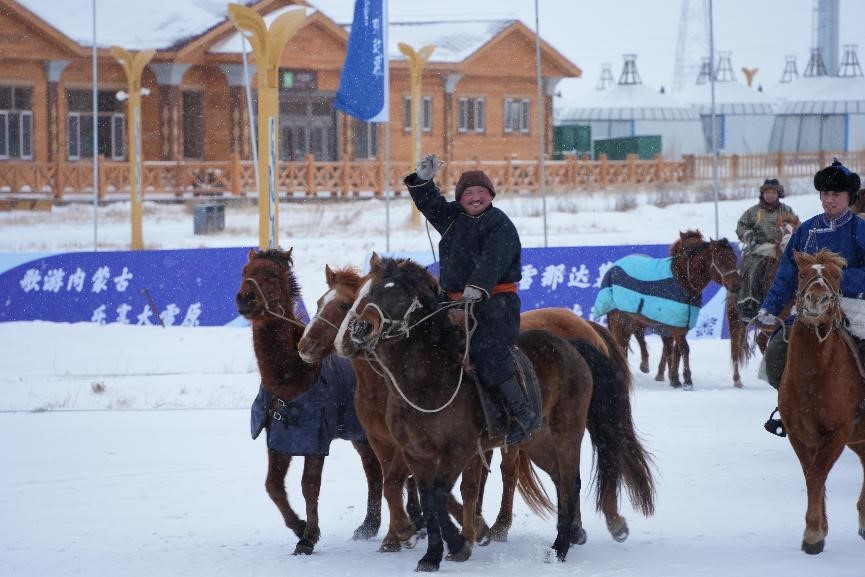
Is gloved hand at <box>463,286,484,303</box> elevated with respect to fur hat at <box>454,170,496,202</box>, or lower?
lower

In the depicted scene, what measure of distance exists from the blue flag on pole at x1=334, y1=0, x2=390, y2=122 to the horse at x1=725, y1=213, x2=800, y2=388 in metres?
5.79

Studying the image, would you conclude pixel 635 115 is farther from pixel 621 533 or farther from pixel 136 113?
pixel 621 533

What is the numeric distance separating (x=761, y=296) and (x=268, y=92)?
18.0 ft

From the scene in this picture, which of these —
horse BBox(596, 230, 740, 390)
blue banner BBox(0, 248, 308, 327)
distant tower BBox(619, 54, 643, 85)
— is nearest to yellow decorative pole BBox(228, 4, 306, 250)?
blue banner BBox(0, 248, 308, 327)

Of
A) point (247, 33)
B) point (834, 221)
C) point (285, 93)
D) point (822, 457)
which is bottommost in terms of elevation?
point (822, 457)

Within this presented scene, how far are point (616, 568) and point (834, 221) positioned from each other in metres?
2.41

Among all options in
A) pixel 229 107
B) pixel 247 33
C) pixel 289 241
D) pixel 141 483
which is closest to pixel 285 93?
pixel 229 107

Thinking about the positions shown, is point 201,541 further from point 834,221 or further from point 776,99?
point 776,99

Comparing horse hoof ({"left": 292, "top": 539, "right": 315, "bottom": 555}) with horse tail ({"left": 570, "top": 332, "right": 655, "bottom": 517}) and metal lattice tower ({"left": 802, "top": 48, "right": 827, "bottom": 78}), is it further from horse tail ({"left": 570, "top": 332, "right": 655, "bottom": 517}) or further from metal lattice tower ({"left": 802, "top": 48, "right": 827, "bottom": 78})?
metal lattice tower ({"left": 802, "top": 48, "right": 827, "bottom": 78})

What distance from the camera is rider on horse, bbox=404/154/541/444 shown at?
6449 millimetres

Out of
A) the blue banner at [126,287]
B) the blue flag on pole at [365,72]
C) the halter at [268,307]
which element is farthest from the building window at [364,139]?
the halter at [268,307]

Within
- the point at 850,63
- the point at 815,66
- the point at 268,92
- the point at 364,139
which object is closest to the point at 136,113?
the point at 268,92

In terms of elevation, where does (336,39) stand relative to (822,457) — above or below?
above

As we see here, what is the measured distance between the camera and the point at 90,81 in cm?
3619
